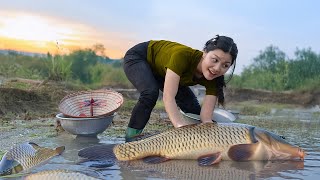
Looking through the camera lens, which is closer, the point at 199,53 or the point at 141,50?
the point at 199,53

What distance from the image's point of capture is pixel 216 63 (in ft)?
14.2

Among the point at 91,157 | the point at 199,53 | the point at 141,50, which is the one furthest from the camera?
the point at 141,50

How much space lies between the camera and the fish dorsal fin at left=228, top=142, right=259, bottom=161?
4.12m

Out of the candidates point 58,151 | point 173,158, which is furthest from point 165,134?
point 58,151

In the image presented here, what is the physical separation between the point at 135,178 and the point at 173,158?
700 mm

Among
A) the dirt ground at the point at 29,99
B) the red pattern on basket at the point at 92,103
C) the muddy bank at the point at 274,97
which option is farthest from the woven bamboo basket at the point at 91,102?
the muddy bank at the point at 274,97

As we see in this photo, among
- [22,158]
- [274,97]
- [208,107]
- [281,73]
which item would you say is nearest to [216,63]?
[208,107]

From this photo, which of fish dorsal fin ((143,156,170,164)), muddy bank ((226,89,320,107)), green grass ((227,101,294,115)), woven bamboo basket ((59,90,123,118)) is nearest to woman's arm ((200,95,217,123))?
fish dorsal fin ((143,156,170,164))

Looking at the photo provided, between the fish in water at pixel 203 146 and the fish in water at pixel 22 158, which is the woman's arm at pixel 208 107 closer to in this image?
the fish in water at pixel 203 146

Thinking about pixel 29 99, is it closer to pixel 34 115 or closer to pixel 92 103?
pixel 34 115

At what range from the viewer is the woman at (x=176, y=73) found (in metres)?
4.37

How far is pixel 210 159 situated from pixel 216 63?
3.01 ft

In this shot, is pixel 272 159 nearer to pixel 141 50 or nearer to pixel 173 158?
pixel 173 158

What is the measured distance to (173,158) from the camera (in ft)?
13.6
